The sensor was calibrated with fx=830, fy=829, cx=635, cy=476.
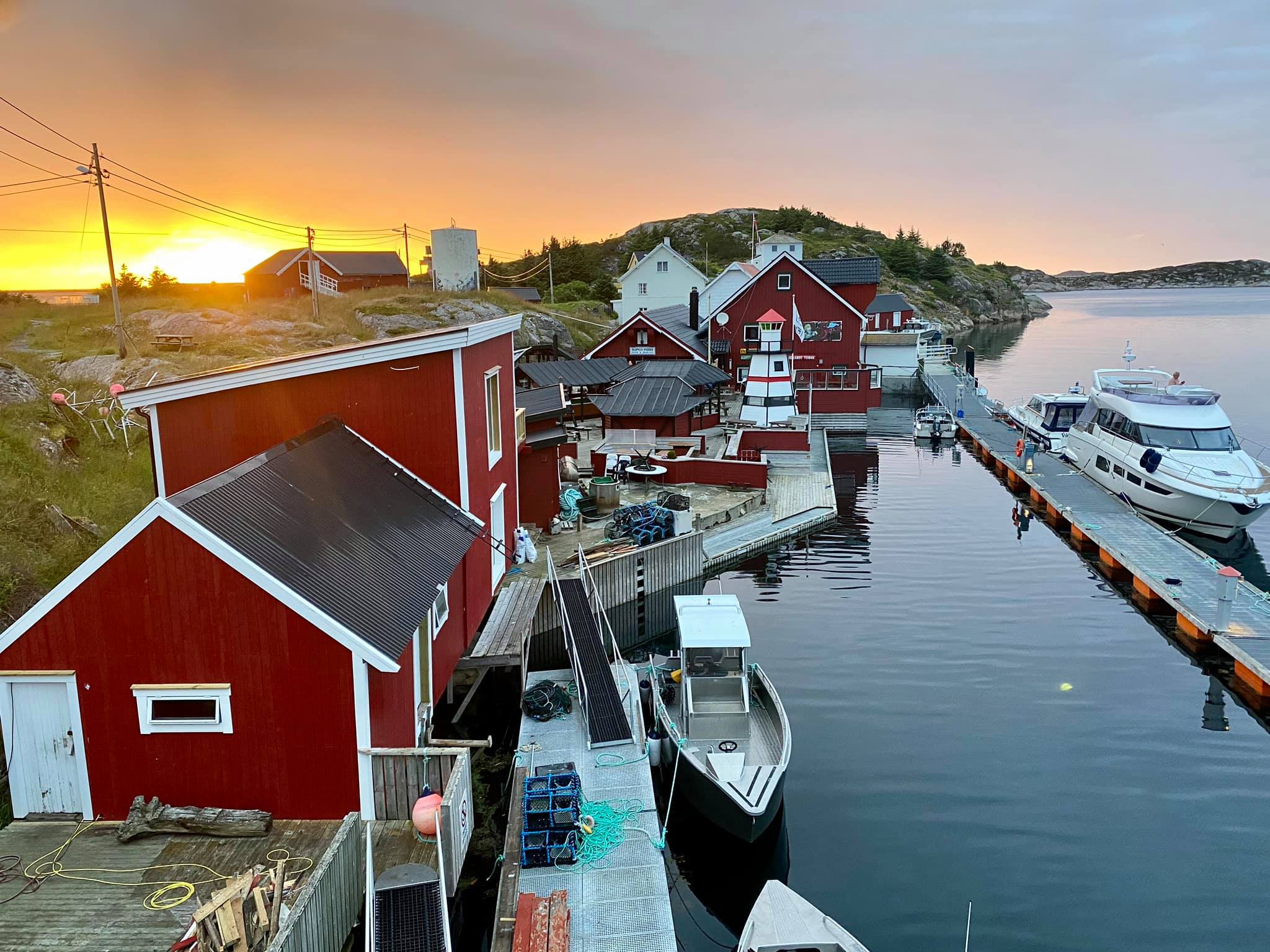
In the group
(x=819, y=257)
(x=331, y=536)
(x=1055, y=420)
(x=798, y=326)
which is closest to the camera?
(x=331, y=536)

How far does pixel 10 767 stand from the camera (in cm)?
1184

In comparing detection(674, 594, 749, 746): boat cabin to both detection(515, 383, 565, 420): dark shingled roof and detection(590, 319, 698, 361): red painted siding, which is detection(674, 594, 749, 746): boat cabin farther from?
detection(590, 319, 698, 361): red painted siding

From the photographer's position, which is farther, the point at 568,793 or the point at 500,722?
the point at 500,722

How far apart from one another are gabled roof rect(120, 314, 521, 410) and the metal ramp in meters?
7.88

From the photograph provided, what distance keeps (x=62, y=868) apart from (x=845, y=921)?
37.9ft

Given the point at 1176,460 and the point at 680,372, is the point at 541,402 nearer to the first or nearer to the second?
the point at 680,372

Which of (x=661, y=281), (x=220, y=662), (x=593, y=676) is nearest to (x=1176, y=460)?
(x=593, y=676)

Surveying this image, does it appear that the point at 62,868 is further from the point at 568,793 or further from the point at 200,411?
the point at 200,411

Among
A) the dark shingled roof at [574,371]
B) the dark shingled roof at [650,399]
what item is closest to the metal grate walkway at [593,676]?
the dark shingled roof at [650,399]

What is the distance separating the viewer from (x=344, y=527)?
13836mm

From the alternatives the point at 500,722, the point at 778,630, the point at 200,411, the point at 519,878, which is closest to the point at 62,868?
the point at 519,878

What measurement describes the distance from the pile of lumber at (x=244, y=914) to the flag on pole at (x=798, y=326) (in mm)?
49730

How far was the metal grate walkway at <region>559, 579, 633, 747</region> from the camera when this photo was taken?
16906 mm

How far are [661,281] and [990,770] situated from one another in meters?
72.9
